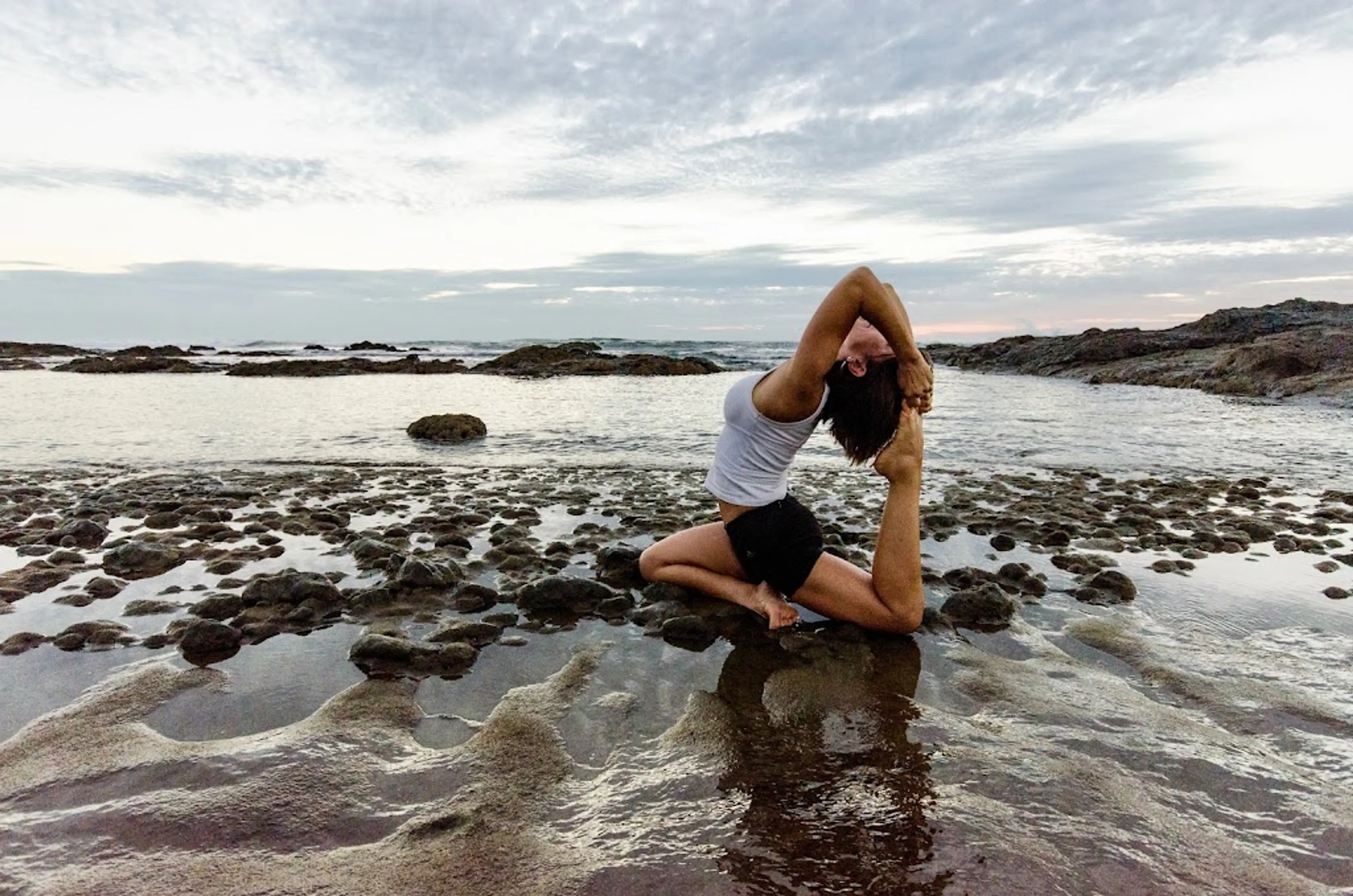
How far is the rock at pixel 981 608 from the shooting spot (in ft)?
15.5

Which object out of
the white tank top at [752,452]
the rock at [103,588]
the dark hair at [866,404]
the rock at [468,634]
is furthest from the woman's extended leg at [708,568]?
the rock at [103,588]

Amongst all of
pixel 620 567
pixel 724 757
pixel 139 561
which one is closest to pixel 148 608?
pixel 139 561

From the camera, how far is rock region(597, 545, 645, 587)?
552 cm

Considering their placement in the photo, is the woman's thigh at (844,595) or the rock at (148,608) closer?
the woman's thigh at (844,595)

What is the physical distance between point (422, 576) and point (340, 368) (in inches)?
1351

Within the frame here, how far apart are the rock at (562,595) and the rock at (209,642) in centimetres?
164

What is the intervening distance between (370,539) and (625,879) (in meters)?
4.44

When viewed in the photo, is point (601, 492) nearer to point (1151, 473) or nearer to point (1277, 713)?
point (1277, 713)

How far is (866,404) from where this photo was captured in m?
4.41

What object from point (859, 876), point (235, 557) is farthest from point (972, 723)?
point (235, 557)

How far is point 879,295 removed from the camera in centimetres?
396

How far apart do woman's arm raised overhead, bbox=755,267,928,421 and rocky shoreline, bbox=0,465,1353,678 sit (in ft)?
4.70

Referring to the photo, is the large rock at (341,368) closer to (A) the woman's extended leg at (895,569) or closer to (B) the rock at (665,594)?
(B) the rock at (665,594)

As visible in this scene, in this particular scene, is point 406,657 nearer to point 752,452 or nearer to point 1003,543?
point 752,452
